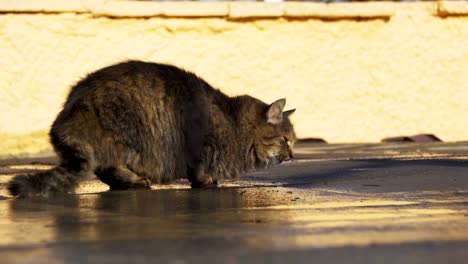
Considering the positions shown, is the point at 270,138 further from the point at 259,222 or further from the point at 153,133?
the point at 259,222

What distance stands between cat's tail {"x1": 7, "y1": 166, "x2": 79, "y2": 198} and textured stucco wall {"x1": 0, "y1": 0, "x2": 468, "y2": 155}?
24.0ft

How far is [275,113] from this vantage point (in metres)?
7.30

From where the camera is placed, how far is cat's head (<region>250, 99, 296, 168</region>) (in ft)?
23.8

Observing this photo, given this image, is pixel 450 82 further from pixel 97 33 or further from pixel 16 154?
pixel 16 154

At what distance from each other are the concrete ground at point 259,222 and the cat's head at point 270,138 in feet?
0.81

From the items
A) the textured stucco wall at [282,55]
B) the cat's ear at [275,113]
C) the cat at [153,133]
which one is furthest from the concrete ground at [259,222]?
the textured stucco wall at [282,55]

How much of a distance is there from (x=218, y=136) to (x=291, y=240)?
11.6ft

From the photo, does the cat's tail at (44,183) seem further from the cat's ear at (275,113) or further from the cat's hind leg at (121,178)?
the cat's ear at (275,113)

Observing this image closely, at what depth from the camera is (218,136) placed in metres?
6.97

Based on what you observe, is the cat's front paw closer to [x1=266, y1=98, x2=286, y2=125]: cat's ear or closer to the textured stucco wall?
[x1=266, y1=98, x2=286, y2=125]: cat's ear

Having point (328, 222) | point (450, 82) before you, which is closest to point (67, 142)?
point (328, 222)

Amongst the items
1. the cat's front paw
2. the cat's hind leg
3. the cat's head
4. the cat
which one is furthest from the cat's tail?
the cat's head

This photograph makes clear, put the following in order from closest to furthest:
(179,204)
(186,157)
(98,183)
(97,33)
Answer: (179,204) → (186,157) → (98,183) → (97,33)

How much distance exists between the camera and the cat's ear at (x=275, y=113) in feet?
23.9
